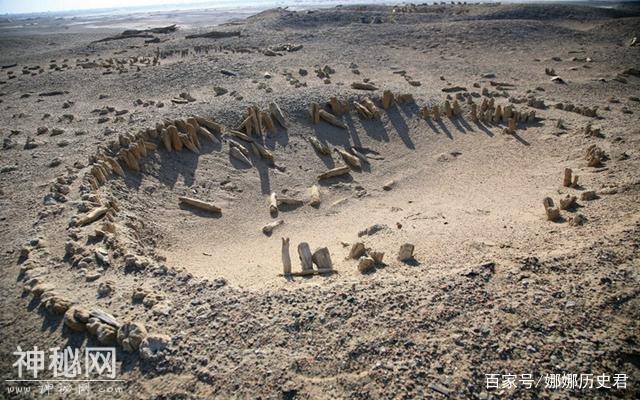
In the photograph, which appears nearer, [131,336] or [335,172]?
[131,336]

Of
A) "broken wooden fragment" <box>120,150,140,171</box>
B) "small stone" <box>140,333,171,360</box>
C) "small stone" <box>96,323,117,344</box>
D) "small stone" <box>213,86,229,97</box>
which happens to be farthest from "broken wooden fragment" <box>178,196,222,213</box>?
"small stone" <box>213,86,229,97</box>

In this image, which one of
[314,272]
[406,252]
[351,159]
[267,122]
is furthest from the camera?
[267,122]

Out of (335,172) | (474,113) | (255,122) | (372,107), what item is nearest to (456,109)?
(474,113)

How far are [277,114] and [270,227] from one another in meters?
4.62

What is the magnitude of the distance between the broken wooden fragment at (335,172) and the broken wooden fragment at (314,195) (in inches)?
19.3

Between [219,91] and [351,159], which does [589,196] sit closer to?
[351,159]

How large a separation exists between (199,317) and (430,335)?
8.54 feet

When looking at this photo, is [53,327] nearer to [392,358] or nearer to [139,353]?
[139,353]

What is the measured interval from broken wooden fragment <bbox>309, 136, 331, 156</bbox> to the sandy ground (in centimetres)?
18

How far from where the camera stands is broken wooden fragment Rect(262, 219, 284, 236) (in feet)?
26.7

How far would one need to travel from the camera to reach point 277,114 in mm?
11609

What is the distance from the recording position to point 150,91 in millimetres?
14031

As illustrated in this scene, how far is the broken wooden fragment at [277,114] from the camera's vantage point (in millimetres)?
11555

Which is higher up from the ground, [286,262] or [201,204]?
Answer: [286,262]
